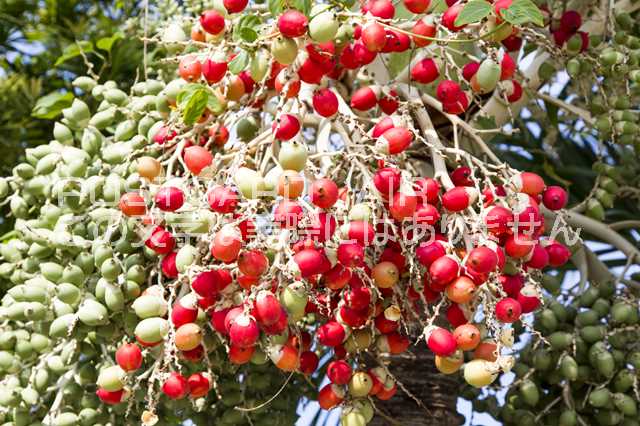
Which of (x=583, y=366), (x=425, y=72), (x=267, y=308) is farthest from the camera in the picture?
(x=583, y=366)

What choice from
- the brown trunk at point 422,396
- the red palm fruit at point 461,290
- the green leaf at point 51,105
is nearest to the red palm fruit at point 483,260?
the red palm fruit at point 461,290

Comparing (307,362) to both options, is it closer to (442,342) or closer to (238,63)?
(442,342)

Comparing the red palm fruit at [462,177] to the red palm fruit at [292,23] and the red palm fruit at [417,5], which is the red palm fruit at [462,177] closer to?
the red palm fruit at [417,5]

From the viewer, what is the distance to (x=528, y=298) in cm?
157

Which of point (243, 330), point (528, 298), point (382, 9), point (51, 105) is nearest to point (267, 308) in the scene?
point (243, 330)

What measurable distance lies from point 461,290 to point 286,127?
0.42 m

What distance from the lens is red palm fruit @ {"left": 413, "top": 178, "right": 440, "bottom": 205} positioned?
4.96 ft

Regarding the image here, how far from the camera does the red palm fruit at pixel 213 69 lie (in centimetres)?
168

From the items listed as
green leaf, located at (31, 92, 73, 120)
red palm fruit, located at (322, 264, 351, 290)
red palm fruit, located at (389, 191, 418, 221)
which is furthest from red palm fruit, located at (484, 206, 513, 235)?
green leaf, located at (31, 92, 73, 120)

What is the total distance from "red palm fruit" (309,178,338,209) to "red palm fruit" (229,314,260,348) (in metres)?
0.22

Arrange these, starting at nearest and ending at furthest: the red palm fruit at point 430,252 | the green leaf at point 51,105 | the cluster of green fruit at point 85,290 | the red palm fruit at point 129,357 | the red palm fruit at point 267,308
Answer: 1. the red palm fruit at point 267,308
2. the red palm fruit at point 430,252
3. the red palm fruit at point 129,357
4. the cluster of green fruit at point 85,290
5. the green leaf at point 51,105

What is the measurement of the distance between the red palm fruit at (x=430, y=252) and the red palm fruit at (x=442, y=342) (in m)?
0.12

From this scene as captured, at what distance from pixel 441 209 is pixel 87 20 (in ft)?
7.20

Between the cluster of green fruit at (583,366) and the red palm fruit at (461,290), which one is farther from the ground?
the red palm fruit at (461,290)
